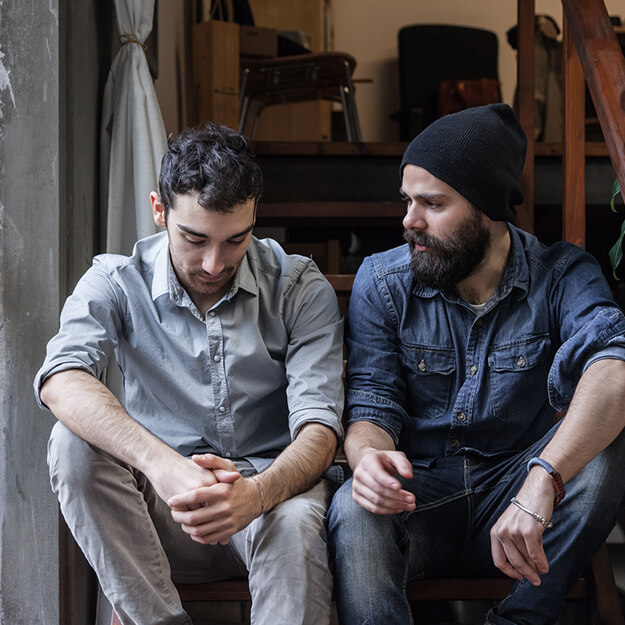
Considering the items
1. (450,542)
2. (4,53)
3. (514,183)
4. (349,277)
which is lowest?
(450,542)

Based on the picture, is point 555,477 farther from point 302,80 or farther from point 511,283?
point 302,80

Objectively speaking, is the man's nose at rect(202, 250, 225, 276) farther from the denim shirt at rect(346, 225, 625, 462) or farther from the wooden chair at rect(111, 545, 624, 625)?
the wooden chair at rect(111, 545, 624, 625)

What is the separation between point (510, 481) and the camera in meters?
1.59

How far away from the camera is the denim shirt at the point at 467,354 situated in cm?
166

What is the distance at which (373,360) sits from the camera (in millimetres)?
1688

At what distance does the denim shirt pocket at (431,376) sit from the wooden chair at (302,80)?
1.79 m

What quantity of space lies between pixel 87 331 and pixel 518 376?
32.8 inches

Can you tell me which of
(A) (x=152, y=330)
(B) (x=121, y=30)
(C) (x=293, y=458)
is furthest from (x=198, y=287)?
(B) (x=121, y=30)

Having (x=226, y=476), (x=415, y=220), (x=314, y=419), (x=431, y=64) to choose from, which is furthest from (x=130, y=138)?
(x=431, y=64)

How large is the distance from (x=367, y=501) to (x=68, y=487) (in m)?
0.51

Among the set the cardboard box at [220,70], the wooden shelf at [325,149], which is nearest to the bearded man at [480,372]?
the wooden shelf at [325,149]

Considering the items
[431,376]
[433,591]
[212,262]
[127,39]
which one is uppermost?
[127,39]

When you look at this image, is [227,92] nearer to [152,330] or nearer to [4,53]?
[4,53]

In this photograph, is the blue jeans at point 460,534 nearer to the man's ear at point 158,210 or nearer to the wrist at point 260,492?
the wrist at point 260,492
